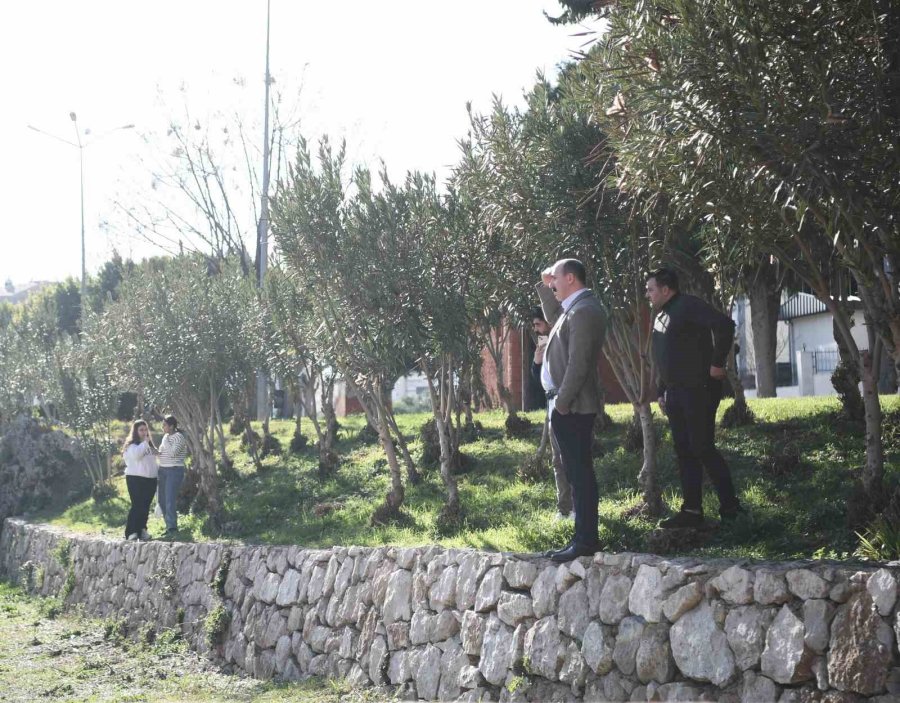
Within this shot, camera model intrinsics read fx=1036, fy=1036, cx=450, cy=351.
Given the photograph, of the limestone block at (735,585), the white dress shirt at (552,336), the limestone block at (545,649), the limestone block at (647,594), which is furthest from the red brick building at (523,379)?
the limestone block at (735,585)

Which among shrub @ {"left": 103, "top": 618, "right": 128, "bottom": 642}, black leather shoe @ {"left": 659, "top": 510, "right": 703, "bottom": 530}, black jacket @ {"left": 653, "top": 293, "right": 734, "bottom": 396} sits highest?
black jacket @ {"left": 653, "top": 293, "right": 734, "bottom": 396}

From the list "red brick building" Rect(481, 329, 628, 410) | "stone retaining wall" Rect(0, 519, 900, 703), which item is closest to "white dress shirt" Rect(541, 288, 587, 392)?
"stone retaining wall" Rect(0, 519, 900, 703)

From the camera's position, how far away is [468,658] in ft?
27.2

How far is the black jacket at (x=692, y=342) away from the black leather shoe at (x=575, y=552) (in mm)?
1618

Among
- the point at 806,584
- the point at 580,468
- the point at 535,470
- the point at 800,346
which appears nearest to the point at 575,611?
the point at 580,468

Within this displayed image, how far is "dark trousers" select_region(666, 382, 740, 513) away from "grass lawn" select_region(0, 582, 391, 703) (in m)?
3.19

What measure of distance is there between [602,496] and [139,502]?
30.8 feet

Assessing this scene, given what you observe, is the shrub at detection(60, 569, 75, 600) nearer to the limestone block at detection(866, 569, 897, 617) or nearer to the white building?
the limestone block at detection(866, 569, 897, 617)

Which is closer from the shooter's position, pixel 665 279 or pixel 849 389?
pixel 665 279

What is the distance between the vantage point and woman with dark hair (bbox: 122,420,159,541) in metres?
17.6

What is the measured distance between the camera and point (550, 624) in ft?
24.8

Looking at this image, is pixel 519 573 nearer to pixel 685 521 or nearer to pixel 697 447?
pixel 685 521

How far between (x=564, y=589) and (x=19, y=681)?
22.9 ft

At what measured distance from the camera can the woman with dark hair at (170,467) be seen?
1764 centimetres
